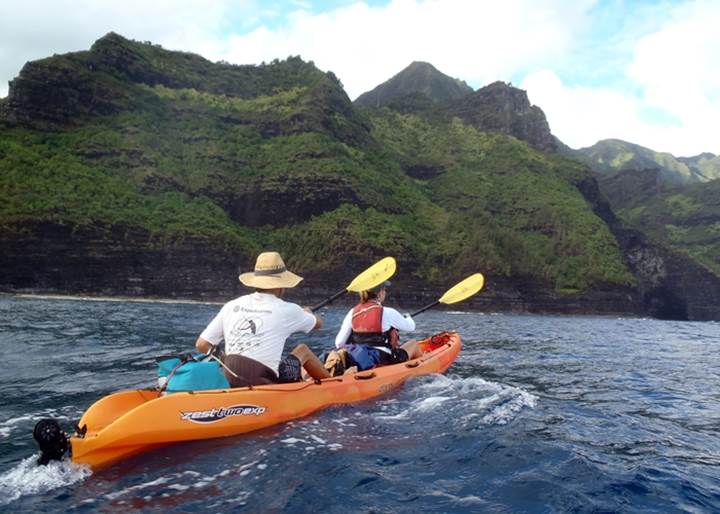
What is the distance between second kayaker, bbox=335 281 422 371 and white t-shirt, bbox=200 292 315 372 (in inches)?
104

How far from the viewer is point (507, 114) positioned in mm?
130000

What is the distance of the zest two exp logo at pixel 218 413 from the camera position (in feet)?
19.3

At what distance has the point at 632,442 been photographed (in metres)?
6.75

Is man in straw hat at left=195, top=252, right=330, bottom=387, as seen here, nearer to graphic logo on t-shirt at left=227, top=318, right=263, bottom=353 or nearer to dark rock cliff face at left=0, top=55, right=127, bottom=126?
graphic logo on t-shirt at left=227, top=318, right=263, bottom=353

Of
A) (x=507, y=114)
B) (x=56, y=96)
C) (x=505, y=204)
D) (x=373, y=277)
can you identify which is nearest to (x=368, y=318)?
(x=373, y=277)

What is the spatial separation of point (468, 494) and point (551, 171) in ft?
382

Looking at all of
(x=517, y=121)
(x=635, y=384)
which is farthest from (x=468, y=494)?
(x=517, y=121)

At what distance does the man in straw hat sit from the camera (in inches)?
251

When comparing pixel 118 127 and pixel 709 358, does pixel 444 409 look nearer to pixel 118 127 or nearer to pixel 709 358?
pixel 709 358

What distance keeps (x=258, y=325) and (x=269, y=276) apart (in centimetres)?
59

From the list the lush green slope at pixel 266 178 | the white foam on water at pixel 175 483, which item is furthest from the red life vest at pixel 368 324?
the lush green slope at pixel 266 178

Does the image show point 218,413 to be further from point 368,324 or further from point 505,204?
point 505,204

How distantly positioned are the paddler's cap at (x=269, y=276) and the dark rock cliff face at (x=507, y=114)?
128979 millimetres

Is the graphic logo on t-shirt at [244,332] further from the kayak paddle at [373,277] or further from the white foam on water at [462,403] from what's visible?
the kayak paddle at [373,277]
